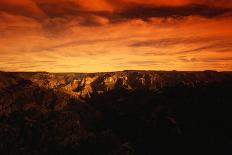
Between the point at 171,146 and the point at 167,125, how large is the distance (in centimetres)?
2090

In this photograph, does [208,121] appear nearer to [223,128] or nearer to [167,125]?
[223,128]

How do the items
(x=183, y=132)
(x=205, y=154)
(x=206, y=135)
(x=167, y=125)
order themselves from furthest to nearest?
(x=167, y=125) < (x=183, y=132) < (x=206, y=135) < (x=205, y=154)

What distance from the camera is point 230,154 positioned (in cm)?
14850

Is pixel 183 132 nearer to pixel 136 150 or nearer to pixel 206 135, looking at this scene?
pixel 206 135

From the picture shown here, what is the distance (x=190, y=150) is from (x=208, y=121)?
27.4m

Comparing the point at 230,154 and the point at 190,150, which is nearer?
the point at 230,154

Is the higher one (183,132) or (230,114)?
(230,114)

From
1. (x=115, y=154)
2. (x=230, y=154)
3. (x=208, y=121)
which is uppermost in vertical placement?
(x=208, y=121)

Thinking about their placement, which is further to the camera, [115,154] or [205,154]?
[115,154]

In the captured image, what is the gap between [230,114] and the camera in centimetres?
18762

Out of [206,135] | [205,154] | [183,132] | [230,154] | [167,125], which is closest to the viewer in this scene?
[230,154]

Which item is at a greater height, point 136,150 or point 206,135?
point 206,135

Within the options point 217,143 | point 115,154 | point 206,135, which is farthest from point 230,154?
point 115,154

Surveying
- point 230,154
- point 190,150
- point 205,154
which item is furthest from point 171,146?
point 230,154
